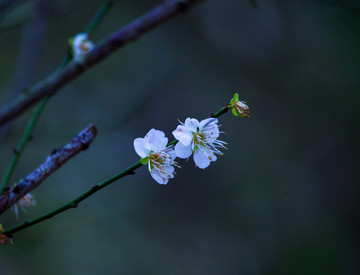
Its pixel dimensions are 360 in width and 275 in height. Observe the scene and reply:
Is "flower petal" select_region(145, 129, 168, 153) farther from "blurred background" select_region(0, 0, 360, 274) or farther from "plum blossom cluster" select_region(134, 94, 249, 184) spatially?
"blurred background" select_region(0, 0, 360, 274)

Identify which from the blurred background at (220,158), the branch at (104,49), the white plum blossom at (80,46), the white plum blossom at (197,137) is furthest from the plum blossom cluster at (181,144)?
the blurred background at (220,158)

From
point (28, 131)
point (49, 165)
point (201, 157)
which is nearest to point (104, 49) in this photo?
point (28, 131)

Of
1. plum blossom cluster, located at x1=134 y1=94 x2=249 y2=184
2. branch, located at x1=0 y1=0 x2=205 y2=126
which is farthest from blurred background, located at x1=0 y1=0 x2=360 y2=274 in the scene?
plum blossom cluster, located at x1=134 y1=94 x2=249 y2=184

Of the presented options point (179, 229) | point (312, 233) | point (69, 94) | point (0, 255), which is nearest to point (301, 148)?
point (312, 233)

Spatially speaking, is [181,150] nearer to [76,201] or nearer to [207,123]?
[207,123]

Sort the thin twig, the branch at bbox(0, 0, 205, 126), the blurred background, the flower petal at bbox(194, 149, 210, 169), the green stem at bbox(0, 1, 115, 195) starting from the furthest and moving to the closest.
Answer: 1. the blurred background
2. the branch at bbox(0, 0, 205, 126)
3. the green stem at bbox(0, 1, 115, 195)
4. the flower petal at bbox(194, 149, 210, 169)
5. the thin twig

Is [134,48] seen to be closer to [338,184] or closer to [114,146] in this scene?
[114,146]

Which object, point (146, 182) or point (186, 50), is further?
point (186, 50)
